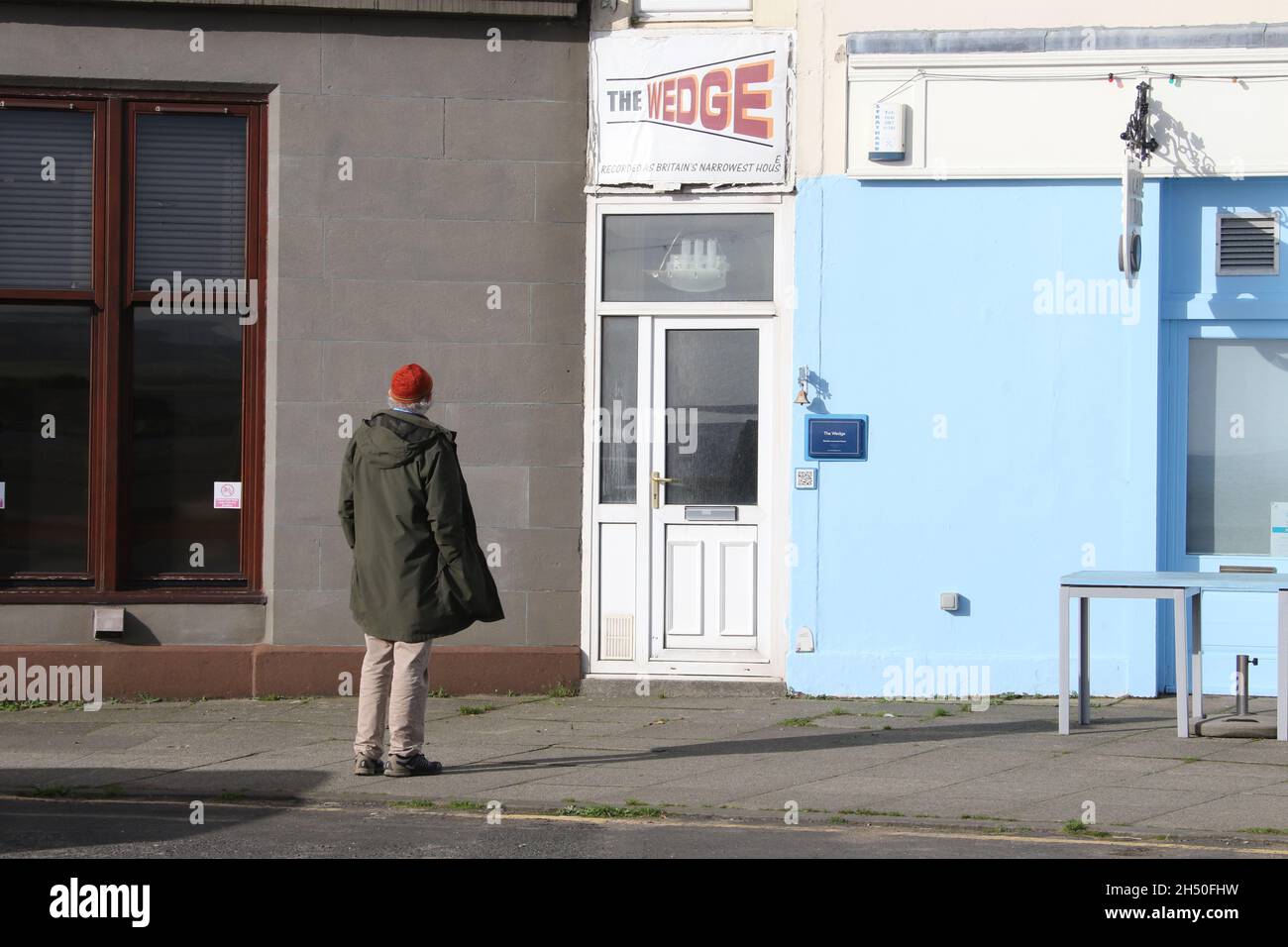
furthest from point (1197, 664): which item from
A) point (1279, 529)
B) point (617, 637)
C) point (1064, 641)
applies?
point (617, 637)

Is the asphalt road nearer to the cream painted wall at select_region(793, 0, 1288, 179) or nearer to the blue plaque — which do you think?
the blue plaque

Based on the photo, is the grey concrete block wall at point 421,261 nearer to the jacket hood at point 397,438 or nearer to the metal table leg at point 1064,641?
the jacket hood at point 397,438

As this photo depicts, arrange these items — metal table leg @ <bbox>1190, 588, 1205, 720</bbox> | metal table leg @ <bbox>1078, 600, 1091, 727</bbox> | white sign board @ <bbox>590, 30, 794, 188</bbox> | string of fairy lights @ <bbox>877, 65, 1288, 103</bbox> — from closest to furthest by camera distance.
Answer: metal table leg @ <bbox>1190, 588, 1205, 720</bbox>
metal table leg @ <bbox>1078, 600, 1091, 727</bbox>
string of fairy lights @ <bbox>877, 65, 1288, 103</bbox>
white sign board @ <bbox>590, 30, 794, 188</bbox>

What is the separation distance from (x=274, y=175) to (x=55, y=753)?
419 cm

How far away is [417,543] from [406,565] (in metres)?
0.12

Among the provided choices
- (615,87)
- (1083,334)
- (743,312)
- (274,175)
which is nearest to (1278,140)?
(1083,334)

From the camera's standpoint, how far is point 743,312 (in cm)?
1151

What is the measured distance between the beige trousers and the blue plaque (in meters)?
3.69

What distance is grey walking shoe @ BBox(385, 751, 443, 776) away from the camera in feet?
28.1

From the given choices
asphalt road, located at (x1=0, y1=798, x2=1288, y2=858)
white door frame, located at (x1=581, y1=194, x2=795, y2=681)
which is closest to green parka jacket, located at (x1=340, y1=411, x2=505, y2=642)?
asphalt road, located at (x1=0, y1=798, x2=1288, y2=858)

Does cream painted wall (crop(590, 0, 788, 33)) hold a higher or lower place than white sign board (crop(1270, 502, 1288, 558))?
higher

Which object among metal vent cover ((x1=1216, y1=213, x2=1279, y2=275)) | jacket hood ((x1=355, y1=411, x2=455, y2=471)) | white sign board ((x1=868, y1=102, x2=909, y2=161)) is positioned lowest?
jacket hood ((x1=355, y1=411, x2=455, y2=471))

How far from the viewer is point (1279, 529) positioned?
37.0 feet

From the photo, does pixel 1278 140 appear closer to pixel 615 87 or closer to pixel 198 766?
pixel 615 87
